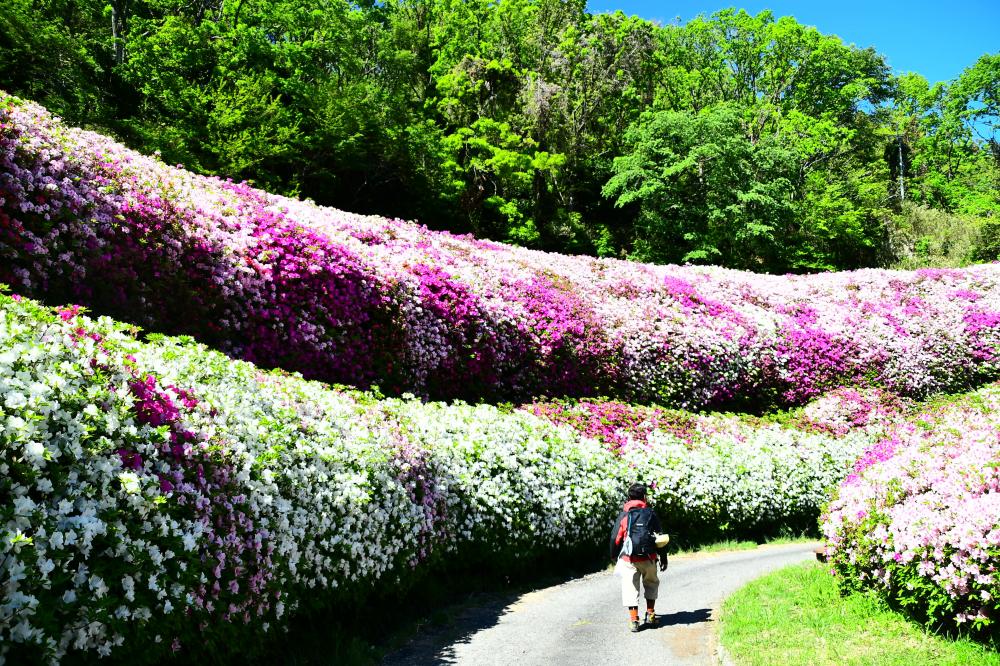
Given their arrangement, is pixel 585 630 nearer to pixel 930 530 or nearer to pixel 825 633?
pixel 825 633

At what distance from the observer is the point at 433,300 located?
1515cm

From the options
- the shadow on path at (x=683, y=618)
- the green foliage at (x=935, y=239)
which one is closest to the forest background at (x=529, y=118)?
the green foliage at (x=935, y=239)

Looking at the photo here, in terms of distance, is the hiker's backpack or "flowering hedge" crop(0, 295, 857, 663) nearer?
"flowering hedge" crop(0, 295, 857, 663)

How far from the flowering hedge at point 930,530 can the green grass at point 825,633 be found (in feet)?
0.89

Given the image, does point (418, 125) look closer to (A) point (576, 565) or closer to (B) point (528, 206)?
(B) point (528, 206)

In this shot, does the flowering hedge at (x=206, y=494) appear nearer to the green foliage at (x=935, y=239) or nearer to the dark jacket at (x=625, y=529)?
the dark jacket at (x=625, y=529)

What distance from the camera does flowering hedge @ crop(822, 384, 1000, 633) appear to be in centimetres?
669

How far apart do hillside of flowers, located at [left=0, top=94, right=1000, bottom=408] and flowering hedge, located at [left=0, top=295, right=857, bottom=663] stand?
2232 mm

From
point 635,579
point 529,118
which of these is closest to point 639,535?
point 635,579

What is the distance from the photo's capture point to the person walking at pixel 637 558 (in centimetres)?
886

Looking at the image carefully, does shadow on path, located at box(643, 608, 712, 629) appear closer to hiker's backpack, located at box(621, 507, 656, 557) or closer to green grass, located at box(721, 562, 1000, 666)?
green grass, located at box(721, 562, 1000, 666)

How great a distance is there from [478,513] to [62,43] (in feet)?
91.8

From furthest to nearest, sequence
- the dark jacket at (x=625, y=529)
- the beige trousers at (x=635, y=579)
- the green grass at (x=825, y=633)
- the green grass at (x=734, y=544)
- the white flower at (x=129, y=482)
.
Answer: the green grass at (x=734, y=544)
the dark jacket at (x=625, y=529)
the beige trousers at (x=635, y=579)
the green grass at (x=825, y=633)
the white flower at (x=129, y=482)

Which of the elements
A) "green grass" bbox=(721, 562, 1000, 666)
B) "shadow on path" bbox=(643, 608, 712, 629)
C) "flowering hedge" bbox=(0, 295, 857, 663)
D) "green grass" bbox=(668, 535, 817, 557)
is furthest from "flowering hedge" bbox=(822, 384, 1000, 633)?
"green grass" bbox=(668, 535, 817, 557)
